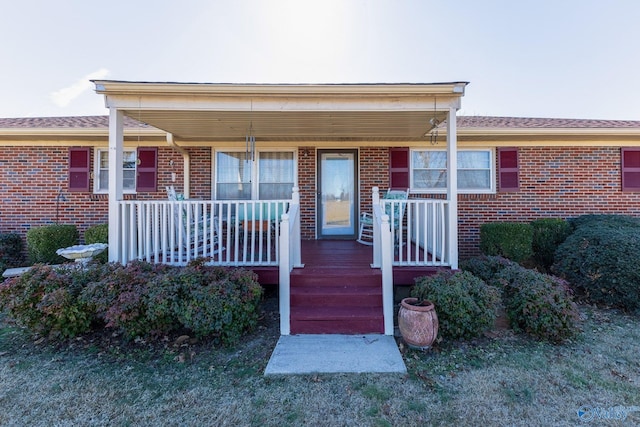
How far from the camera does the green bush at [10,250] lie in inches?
247

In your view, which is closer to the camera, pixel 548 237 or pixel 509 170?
pixel 548 237

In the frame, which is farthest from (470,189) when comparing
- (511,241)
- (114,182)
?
(114,182)

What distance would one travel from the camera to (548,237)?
6.25m

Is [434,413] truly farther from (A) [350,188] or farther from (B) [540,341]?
(A) [350,188]

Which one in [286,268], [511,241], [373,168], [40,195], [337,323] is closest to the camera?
[337,323]

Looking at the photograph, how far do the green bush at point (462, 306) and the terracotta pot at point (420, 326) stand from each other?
183 mm

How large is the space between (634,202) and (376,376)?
7.58m

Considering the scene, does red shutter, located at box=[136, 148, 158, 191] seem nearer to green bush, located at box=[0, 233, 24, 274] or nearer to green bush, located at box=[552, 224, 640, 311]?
green bush, located at box=[0, 233, 24, 274]

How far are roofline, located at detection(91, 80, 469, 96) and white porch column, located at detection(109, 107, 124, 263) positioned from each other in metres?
0.38

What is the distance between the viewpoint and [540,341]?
11.7ft

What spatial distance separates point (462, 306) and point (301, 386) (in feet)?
6.03

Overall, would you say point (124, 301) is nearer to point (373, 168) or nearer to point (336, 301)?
point (336, 301)

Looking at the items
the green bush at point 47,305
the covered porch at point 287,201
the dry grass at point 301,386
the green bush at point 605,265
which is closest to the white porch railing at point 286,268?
the covered porch at point 287,201

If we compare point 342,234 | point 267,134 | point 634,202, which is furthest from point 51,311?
point 634,202
